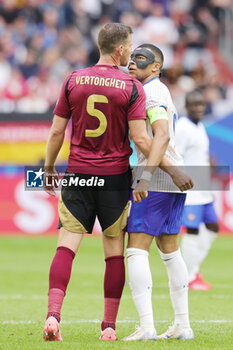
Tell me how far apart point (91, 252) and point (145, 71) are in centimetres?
813

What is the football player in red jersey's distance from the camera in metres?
6.00

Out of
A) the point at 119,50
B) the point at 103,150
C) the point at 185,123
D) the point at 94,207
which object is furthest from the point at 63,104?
the point at 185,123

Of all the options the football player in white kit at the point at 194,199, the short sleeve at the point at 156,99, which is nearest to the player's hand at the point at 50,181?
the short sleeve at the point at 156,99

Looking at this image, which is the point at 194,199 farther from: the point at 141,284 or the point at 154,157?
the point at 154,157

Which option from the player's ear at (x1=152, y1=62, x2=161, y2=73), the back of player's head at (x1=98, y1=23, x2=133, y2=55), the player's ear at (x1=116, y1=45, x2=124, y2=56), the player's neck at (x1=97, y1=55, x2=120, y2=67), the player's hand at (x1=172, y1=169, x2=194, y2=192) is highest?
the back of player's head at (x1=98, y1=23, x2=133, y2=55)

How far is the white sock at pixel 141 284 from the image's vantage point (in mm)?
6074

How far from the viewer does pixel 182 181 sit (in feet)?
19.6

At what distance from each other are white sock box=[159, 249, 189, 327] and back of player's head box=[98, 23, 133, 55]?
1.64 m

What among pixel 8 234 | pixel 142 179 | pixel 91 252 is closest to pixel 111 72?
pixel 142 179

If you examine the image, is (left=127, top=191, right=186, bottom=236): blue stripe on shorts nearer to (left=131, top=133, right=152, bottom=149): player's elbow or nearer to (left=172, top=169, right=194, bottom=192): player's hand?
(left=172, top=169, right=194, bottom=192): player's hand

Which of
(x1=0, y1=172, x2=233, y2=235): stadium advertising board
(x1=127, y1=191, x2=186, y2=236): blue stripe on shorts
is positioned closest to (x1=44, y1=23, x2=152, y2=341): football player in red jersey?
(x1=127, y1=191, x2=186, y2=236): blue stripe on shorts

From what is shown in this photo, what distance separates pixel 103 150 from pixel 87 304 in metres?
3.05

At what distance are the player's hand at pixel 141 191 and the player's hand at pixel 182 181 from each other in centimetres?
22

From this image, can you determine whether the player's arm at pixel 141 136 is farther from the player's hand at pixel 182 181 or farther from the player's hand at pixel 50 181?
the player's hand at pixel 50 181
